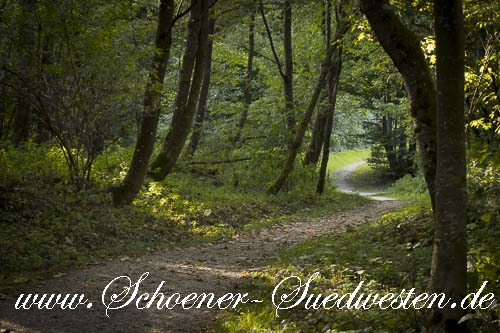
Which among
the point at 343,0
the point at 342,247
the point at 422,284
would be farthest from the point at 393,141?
the point at 422,284

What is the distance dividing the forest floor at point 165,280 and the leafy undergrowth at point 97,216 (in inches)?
21.8

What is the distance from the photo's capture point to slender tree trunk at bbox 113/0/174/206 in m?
12.4

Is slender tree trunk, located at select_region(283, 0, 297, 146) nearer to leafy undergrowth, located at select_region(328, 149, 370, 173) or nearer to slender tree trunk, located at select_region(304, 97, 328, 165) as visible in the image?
slender tree trunk, located at select_region(304, 97, 328, 165)

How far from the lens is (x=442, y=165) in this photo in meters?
4.48

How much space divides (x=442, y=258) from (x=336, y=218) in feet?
38.4

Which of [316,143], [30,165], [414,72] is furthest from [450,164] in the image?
[316,143]

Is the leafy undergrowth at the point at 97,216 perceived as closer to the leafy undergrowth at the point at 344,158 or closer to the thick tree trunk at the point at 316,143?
the thick tree trunk at the point at 316,143

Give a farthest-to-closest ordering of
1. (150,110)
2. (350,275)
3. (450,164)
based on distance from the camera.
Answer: (150,110) < (350,275) < (450,164)

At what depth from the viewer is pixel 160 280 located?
7.79 metres

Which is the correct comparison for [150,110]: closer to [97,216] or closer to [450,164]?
[97,216]

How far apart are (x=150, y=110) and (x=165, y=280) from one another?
19.1 feet

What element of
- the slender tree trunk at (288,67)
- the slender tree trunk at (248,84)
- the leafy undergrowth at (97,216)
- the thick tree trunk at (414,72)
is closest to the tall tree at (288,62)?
the slender tree trunk at (288,67)

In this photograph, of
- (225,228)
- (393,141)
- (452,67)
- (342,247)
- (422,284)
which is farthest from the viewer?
(393,141)

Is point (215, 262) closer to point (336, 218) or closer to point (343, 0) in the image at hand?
point (336, 218)
